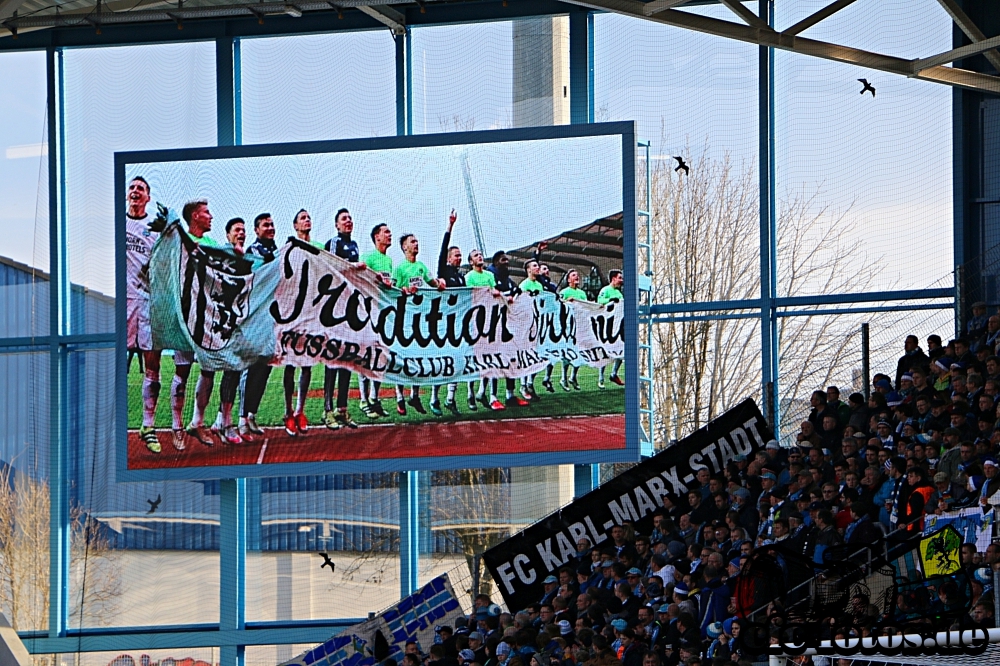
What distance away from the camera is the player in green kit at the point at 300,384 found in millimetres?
16844

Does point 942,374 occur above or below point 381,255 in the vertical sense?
below

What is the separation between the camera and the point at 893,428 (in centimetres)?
1365

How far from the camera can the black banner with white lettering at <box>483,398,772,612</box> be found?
15.1 meters

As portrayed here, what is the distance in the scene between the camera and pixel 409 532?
1727 centimetres

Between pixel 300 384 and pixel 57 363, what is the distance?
327 cm

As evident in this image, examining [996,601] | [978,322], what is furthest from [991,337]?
[996,601]

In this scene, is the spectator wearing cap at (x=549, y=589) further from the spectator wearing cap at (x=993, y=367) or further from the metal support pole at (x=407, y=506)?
the spectator wearing cap at (x=993, y=367)

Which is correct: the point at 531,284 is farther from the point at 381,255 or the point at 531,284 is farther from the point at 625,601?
the point at 625,601

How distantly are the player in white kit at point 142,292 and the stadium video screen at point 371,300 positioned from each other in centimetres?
2

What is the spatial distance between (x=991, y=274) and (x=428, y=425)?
616 centimetres

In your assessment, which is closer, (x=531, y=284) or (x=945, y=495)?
(x=945, y=495)

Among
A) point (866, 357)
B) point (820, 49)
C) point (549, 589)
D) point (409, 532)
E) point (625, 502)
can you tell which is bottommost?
point (549, 589)

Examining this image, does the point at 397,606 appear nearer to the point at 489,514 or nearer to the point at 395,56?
the point at 489,514

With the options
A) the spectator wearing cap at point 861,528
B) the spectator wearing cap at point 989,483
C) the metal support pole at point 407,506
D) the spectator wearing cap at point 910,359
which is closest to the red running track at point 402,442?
the metal support pole at point 407,506
